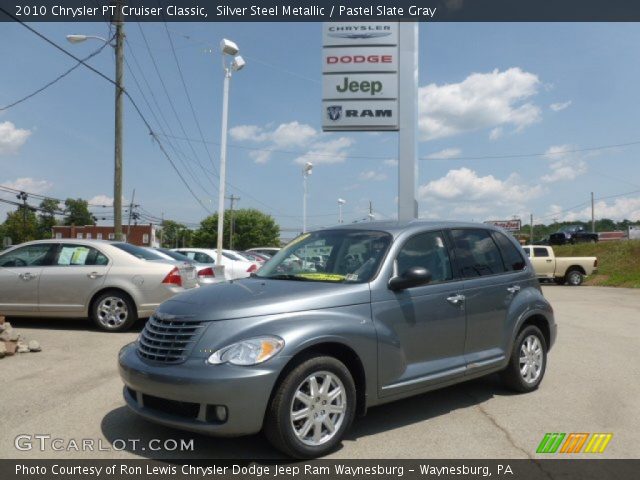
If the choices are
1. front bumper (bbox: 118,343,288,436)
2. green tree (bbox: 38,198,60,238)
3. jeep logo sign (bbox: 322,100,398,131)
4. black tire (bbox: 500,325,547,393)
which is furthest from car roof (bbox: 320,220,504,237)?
green tree (bbox: 38,198,60,238)

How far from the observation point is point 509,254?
607 cm

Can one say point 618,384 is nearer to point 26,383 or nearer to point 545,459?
point 545,459

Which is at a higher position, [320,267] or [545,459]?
[320,267]

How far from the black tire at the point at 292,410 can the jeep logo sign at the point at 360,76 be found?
13.7 metres

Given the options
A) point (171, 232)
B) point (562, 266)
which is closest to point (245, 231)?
point (171, 232)

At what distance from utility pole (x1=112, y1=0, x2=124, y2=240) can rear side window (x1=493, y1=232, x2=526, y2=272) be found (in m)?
14.4

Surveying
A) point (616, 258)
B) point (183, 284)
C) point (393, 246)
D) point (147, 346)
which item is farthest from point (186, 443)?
point (616, 258)

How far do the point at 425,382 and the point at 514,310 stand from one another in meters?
1.50

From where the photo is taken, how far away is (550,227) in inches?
4429

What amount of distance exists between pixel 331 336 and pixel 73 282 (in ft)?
21.6

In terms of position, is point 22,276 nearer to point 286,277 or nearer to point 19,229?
point 286,277

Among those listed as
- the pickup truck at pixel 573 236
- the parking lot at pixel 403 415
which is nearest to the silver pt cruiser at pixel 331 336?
the parking lot at pixel 403 415

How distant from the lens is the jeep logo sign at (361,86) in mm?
17062

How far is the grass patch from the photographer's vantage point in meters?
27.3
